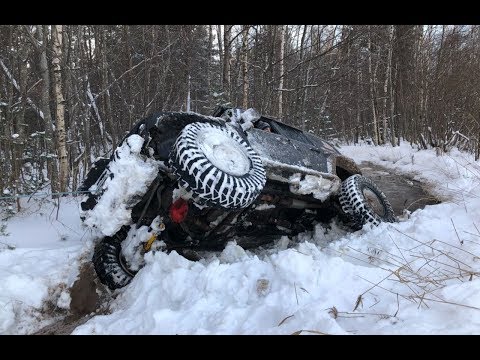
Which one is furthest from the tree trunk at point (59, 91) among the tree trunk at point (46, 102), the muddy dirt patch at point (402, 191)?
the muddy dirt patch at point (402, 191)

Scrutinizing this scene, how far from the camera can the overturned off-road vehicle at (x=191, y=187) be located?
2979 mm

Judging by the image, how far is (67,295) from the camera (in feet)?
10.9

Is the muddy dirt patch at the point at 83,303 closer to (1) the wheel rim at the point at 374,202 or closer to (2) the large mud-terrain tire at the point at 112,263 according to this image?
(2) the large mud-terrain tire at the point at 112,263

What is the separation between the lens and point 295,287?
8.25ft

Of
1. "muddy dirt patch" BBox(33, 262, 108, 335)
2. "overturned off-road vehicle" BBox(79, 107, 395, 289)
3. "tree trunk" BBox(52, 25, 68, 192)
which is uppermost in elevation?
"tree trunk" BBox(52, 25, 68, 192)

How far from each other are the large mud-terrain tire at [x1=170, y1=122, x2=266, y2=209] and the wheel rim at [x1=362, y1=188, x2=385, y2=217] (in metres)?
2.19

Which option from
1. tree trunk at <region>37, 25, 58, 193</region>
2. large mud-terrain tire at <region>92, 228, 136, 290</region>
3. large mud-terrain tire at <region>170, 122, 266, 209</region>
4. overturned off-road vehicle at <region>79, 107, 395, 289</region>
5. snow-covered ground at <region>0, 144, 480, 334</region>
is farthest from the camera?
tree trunk at <region>37, 25, 58, 193</region>

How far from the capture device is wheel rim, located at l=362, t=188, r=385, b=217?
4.90 m

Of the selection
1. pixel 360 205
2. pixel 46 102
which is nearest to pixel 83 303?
pixel 360 205

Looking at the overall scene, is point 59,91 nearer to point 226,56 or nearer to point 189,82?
point 226,56

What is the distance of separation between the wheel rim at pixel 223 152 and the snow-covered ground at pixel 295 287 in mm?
767

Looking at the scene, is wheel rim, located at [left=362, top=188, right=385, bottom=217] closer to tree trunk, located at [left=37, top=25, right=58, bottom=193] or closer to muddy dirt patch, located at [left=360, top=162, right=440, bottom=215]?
muddy dirt patch, located at [left=360, top=162, right=440, bottom=215]

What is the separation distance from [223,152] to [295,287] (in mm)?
1291

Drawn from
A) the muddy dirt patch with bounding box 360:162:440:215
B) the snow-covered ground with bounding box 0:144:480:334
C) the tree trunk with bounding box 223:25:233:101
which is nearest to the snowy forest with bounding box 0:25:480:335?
the snow-covered ground with bounding box 0:144:480:334
